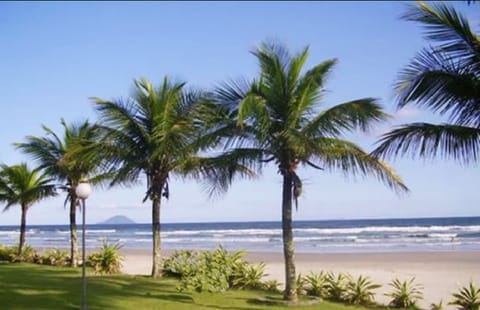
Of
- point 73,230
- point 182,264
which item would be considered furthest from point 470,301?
point 73,230

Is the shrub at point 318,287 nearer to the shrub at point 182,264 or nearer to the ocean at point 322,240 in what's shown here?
the shrub at point 182,264

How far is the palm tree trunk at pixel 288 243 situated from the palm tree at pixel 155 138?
9.65ft

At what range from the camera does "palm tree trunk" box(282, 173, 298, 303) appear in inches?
431

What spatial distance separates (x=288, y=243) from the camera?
434 inches

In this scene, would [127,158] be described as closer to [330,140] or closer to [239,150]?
[239,150]

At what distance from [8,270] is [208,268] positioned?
324 inches

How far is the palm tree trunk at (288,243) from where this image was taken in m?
10.9

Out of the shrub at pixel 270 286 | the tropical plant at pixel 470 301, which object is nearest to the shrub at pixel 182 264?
the shrub at pixel 270 286

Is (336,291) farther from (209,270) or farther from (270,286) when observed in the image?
(209,270)

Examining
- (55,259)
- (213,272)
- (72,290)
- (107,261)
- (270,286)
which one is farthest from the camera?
(55,259)

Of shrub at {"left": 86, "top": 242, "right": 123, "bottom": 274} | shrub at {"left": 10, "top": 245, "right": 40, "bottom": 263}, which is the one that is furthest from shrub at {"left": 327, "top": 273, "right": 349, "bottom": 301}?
shrub at {"left": 10, "top": 245, "right": 40, "bottom": 263}

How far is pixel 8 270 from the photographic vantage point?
17.2m

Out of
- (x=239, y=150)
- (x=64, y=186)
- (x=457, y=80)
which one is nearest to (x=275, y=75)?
(x=239, y=150)

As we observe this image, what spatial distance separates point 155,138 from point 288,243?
203 inches
